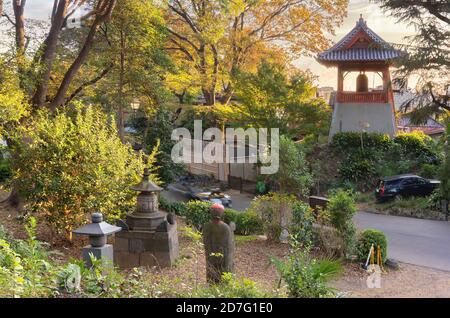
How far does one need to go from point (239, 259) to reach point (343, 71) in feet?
63.3

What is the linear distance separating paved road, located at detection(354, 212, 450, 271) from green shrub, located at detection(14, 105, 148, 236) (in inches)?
326

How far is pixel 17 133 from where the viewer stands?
13719 millimetres

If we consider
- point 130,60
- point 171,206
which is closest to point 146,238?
point 171,206

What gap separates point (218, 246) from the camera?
28.7 feet

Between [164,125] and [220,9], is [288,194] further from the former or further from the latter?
[220,9]

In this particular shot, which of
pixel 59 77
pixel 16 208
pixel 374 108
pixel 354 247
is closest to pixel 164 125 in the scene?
pixel 59 77

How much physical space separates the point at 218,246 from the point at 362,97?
22.7 meters

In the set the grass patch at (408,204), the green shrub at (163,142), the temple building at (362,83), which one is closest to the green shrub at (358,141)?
the temple building at (362,83)

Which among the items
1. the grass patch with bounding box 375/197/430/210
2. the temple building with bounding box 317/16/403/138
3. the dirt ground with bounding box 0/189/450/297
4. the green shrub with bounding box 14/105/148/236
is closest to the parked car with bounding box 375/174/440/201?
the grass patch with bounding box 375/197/430/210

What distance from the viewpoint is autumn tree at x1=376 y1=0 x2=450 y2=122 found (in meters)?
22.0

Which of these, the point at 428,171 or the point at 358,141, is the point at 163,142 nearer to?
the point at 358,141

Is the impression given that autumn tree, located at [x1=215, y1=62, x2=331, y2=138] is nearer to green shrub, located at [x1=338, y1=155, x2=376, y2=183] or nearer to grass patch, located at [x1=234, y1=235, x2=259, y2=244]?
green shrub, located at [x1=338, y1=155, x2=376, y2=183]

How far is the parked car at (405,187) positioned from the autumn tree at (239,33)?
1086cm

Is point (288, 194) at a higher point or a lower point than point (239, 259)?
higher
